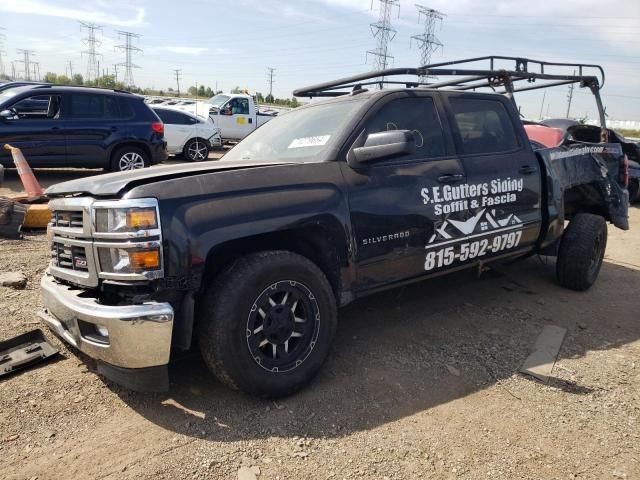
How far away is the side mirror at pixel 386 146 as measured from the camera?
331 centimetres

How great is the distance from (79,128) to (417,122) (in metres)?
7.96

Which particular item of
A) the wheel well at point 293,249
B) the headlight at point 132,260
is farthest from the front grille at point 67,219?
the wheel well at point 293,249

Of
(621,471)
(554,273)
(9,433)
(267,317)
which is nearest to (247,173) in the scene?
(267,317)

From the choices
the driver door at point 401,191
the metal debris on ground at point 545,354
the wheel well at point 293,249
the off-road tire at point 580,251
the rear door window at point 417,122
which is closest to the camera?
the wheel well at point 293,249

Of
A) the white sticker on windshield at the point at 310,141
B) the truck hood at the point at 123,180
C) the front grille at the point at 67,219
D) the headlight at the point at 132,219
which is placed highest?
the white sticker on windshield at the point at 310,141

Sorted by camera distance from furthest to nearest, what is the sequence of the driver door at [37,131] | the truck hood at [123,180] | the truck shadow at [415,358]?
the driver door at [37,131] → the truck shadow at [415,358] → the truck hood at [123,180]

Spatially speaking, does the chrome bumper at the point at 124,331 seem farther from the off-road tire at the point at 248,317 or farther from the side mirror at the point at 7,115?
the side mirror at the point at 7,115

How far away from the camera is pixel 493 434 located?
288 cm

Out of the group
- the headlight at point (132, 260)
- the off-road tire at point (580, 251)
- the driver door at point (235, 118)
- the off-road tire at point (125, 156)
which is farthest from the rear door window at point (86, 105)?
the driver door at point (235, 118)

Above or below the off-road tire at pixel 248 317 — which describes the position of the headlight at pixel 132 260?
above

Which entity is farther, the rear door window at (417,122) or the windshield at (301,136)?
the rear door window at (417,122)

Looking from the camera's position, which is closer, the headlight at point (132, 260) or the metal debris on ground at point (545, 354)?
the headlight at point (132, 260)

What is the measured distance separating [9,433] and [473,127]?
3.81 meters

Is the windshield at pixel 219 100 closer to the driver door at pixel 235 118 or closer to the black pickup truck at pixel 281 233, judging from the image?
the driver door at pixel 235 118
